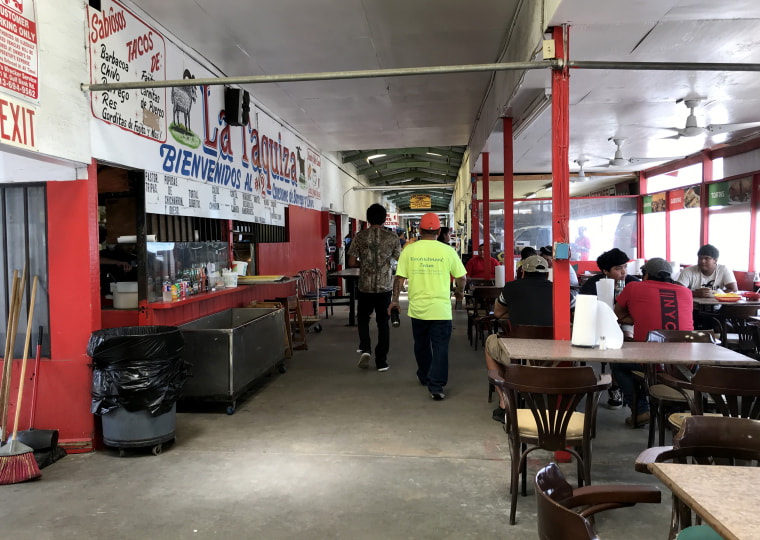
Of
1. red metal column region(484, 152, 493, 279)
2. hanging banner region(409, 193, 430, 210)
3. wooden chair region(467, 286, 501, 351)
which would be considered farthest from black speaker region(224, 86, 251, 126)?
hanging banner region(409, 193, 430, 210)

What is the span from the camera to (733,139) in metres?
9.70

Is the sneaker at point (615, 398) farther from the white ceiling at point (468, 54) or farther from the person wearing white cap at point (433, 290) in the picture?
the white ceiling at point (468, 54)

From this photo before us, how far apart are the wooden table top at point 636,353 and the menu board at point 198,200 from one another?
11.2ft

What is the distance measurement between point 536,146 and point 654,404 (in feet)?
24.2

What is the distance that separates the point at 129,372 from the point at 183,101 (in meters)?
3.06

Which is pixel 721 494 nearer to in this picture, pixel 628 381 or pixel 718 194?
pixel 628 381

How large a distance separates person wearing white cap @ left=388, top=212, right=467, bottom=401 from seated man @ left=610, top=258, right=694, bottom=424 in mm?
1513

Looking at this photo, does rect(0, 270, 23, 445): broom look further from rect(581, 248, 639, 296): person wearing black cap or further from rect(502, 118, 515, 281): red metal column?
rect(502, 118, 515, 281): red metal column

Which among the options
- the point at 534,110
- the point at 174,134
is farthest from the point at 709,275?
the point at 174,134

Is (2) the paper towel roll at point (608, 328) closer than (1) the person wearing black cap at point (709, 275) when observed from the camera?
Yes

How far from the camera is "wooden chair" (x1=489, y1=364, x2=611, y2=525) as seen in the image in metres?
2.84

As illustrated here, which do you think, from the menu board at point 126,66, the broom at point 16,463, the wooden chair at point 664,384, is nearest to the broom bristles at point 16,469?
the broom at point 16,463

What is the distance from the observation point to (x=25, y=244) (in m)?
4.20

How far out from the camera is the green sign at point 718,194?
33.2ft
